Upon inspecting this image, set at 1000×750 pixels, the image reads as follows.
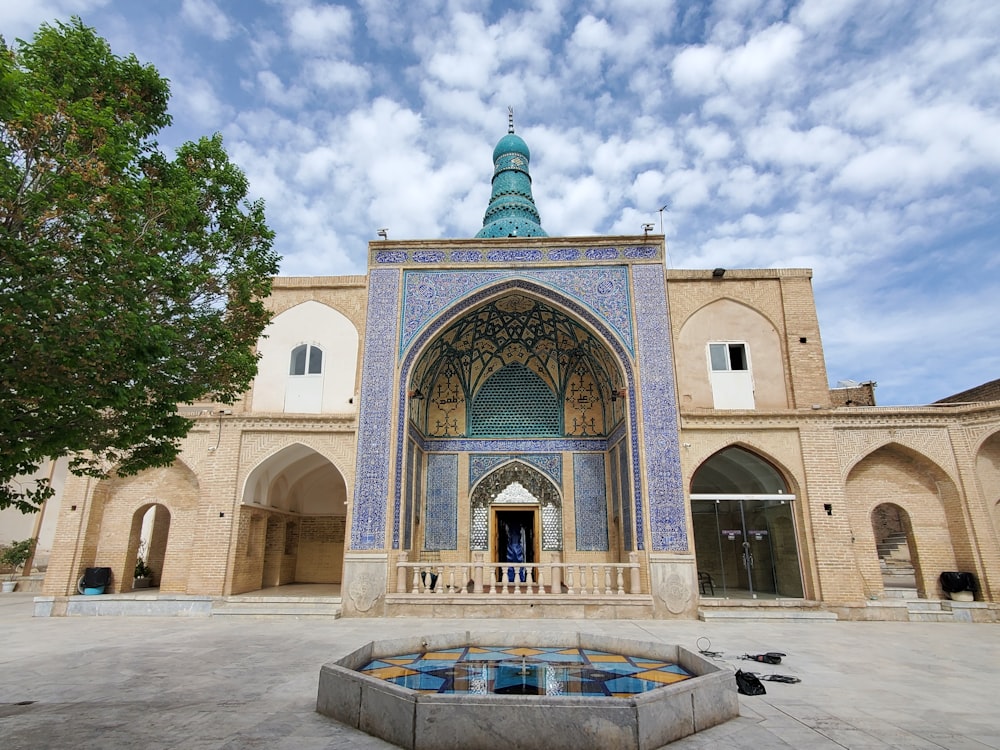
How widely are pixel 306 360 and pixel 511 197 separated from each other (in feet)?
20.4

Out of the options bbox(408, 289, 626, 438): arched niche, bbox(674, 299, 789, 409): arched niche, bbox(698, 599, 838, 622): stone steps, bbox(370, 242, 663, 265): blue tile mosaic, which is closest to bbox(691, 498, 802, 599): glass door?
bbox(698, 599, 838, 622): stone steps

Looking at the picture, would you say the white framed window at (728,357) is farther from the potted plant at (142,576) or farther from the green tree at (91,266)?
the potted plant at (142,576)

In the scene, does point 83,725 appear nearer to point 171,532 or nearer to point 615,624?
point 615,624

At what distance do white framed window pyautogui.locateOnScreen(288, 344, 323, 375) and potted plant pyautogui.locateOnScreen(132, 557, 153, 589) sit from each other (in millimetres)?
5360

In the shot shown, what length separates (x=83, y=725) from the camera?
3.58m

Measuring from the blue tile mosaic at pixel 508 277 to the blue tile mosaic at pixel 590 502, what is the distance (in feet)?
9.92

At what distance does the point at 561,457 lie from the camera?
1195cm

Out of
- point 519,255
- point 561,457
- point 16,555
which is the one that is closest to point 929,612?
point 561,457

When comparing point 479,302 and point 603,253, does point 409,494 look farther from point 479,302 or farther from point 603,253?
point 603,253

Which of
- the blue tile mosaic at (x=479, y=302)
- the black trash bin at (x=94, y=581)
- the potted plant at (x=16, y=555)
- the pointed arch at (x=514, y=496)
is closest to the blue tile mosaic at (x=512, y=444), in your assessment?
the pointed arch at (x=514, y=496)

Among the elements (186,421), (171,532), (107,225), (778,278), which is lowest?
(171,532)

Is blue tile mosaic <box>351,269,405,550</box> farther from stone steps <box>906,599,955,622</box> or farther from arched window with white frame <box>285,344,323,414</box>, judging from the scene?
stone steps <box>906,599,955,622</box>

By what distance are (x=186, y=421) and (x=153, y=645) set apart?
3.35 m

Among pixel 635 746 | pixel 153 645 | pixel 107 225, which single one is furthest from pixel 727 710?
pixel 153 645
